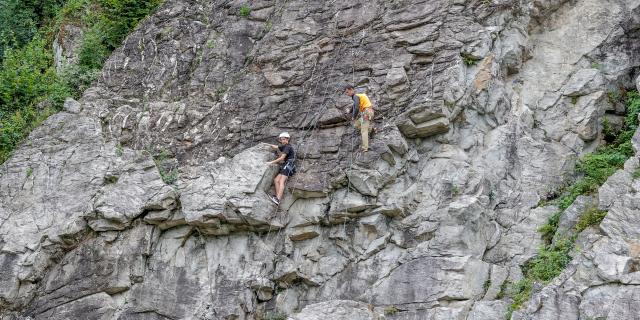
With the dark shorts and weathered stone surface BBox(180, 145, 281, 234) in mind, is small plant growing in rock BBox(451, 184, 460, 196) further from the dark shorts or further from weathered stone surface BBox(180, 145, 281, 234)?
weathered stone surface BBox(180, 145, 281, 234)

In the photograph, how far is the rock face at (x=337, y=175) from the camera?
1628 cm

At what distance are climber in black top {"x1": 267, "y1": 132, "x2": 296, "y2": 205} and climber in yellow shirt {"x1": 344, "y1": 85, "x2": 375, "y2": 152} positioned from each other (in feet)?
4.76

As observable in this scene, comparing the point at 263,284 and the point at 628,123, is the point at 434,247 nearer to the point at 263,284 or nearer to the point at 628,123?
the point at 263,284

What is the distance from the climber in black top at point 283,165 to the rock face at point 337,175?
0.22m

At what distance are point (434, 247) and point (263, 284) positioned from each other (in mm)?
3525

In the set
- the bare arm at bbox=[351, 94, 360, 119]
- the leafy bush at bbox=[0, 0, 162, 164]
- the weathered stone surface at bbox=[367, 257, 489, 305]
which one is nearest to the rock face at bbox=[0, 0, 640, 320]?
the weathered stone surface at bbox=[367, 257, 489, 305]

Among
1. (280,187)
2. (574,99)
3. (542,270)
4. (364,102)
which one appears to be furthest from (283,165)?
(574,99)

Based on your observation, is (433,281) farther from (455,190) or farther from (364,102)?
(364,102)

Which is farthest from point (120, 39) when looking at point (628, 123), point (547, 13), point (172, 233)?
point (628, 123)

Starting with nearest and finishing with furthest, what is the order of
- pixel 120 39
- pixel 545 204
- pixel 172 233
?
1. pixel 545 204
2. pixel 172 233
3. pixel 120 39

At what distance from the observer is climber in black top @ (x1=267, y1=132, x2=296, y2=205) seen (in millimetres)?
17734

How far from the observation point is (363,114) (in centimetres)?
1747

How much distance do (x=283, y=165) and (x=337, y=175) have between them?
1.25 metres

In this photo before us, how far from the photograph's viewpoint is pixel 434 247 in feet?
52.5
